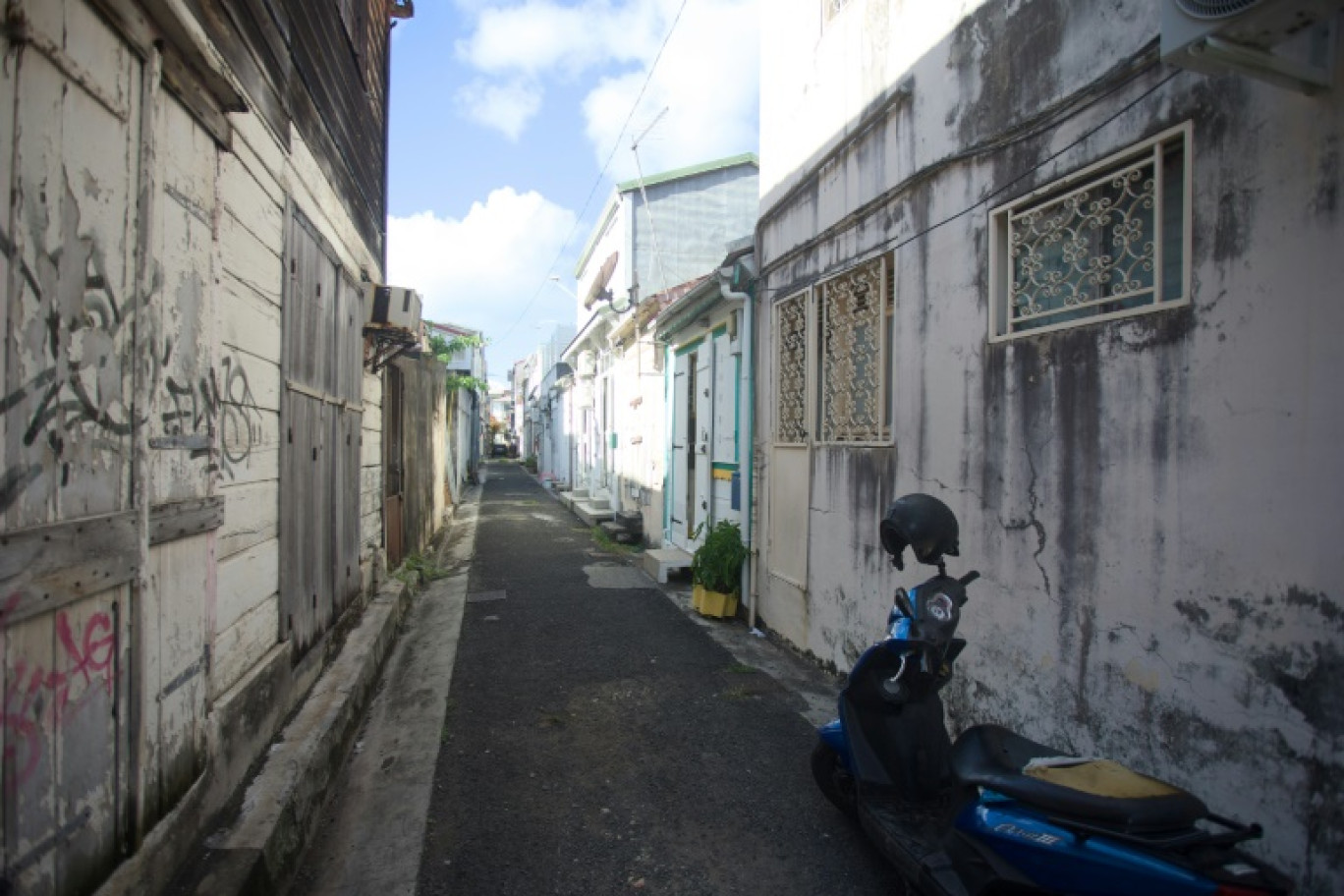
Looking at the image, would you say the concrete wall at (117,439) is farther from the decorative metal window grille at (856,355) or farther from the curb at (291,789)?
the decorative metal window grille at (856,355)

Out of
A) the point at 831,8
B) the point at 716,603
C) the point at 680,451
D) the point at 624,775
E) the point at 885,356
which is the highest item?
the point at 831,8

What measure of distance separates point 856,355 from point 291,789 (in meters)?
4.16

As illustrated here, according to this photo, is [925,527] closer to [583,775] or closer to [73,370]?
[583,775]

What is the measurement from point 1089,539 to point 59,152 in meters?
3.64

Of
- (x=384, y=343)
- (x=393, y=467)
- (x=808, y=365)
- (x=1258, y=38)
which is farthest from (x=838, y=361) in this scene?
(x=393, y=467)

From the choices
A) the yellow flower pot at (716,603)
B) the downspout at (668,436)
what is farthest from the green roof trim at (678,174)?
the yellow flower pot at (716,603)

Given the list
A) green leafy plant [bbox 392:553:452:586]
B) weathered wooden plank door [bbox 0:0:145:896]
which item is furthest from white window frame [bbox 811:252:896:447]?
green leafy plant [bbox 392:553:452:586]

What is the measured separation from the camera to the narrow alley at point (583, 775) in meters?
3.06

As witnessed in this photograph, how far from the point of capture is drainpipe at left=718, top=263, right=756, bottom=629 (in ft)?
22.9

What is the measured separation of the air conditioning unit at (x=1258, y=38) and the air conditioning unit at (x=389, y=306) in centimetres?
563

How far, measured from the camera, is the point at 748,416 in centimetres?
707

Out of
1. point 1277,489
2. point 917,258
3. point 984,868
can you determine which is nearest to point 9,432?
point 984,868

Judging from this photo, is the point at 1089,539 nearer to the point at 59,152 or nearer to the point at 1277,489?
the point at 1277,489

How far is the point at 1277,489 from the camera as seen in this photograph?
7.97 feet
